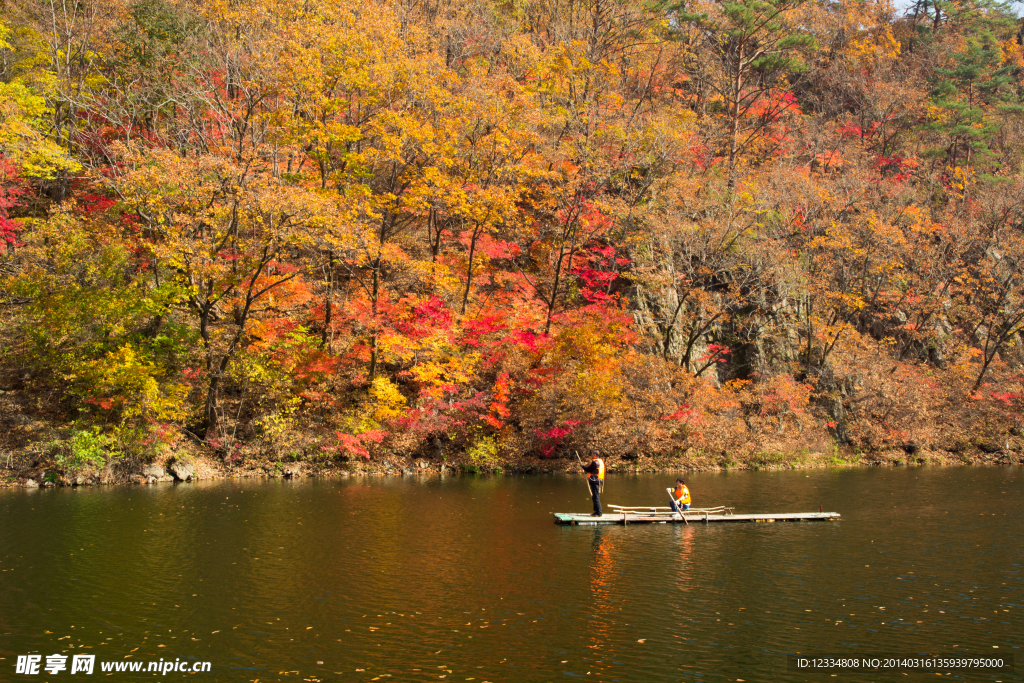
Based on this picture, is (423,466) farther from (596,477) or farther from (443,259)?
(596,477)

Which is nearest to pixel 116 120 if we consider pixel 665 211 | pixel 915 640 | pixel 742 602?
pixel 665 211

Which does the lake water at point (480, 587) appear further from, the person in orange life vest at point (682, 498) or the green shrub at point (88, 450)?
the green shrub at point (88, 450)

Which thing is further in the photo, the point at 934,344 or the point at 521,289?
the point at 934,344

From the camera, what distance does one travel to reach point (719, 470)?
31.8 meters

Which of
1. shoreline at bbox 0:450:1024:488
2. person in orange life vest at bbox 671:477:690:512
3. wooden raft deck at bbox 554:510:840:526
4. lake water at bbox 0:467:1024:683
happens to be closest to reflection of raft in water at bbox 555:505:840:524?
wooden raft deck at bbox 554:510:840:526

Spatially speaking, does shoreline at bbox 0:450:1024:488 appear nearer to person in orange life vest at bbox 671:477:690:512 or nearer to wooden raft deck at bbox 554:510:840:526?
person in orange life vest at bbox 671:477:690:512

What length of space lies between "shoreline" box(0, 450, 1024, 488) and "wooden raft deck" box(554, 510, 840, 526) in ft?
34.7

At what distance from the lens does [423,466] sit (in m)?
29.2

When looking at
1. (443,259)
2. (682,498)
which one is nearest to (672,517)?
(682,498)

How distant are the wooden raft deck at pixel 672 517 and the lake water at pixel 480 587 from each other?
364 millimetres

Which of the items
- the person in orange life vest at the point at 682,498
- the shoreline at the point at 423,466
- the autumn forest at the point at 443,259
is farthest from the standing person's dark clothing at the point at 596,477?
the shoreline at the point at 423,466

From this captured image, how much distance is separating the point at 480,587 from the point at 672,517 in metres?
8.27

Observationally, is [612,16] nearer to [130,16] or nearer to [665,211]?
[665,211]

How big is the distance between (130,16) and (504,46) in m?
19.3
